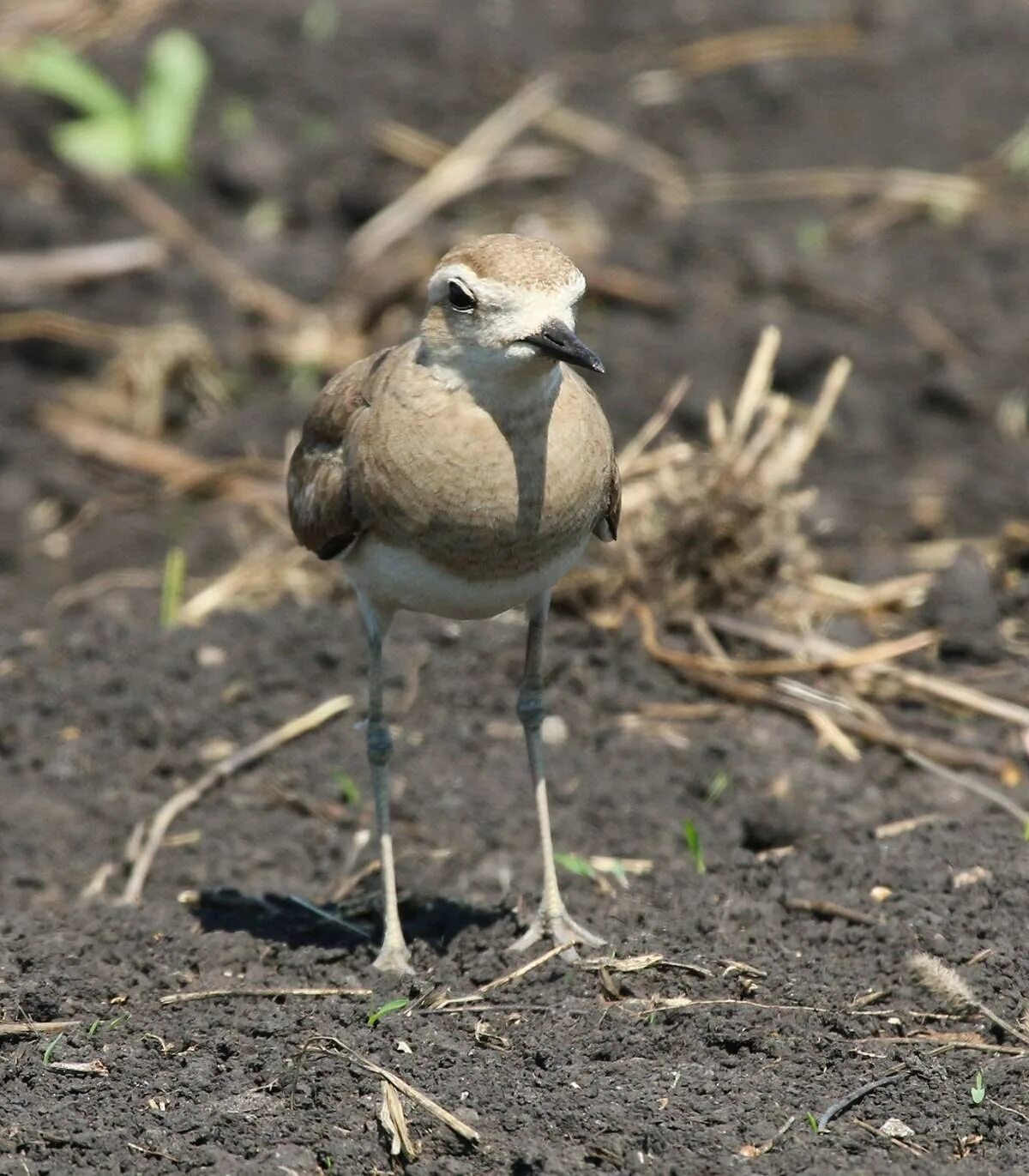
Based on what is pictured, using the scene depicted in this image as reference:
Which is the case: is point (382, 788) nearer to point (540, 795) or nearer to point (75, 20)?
point (540, 795)

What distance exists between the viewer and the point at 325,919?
6.29 m

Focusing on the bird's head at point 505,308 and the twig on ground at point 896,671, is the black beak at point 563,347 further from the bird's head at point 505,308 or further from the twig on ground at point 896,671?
the twig on ground at point 896,671

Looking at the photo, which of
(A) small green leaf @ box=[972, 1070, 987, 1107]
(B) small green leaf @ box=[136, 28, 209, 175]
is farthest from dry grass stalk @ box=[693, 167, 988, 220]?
(A) small green leaf @ box=[972, 1070, 987, 1107]

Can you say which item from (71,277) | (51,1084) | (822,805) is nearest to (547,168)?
(71,277)

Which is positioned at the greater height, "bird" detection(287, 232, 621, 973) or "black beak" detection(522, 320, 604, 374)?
"black beak" detection(522, 320, 604, 374)

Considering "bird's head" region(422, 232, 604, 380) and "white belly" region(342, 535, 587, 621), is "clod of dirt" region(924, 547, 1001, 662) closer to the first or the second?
"white belly" region(342, 535, 587, 621)

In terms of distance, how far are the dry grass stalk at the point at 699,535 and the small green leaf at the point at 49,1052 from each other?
11.5ft

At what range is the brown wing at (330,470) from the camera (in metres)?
5.83

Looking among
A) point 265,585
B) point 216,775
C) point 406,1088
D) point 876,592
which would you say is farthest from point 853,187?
point 406,1088

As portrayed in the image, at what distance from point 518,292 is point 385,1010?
6.55 feet

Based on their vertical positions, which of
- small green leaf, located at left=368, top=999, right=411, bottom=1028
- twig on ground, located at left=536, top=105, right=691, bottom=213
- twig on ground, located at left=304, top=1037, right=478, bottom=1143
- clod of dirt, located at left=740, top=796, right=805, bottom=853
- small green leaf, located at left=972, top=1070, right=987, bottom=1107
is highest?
small green leaf, located at left=972, top=1070, right=987, bottom=1107

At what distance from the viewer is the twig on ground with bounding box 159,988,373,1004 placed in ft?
18.0

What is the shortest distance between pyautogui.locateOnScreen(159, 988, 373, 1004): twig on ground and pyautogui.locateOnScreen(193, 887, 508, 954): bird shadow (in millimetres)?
449

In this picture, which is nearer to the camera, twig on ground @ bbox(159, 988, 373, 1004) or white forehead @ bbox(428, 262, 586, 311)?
white forehead @ bbox(428, 262, 586, 311)
